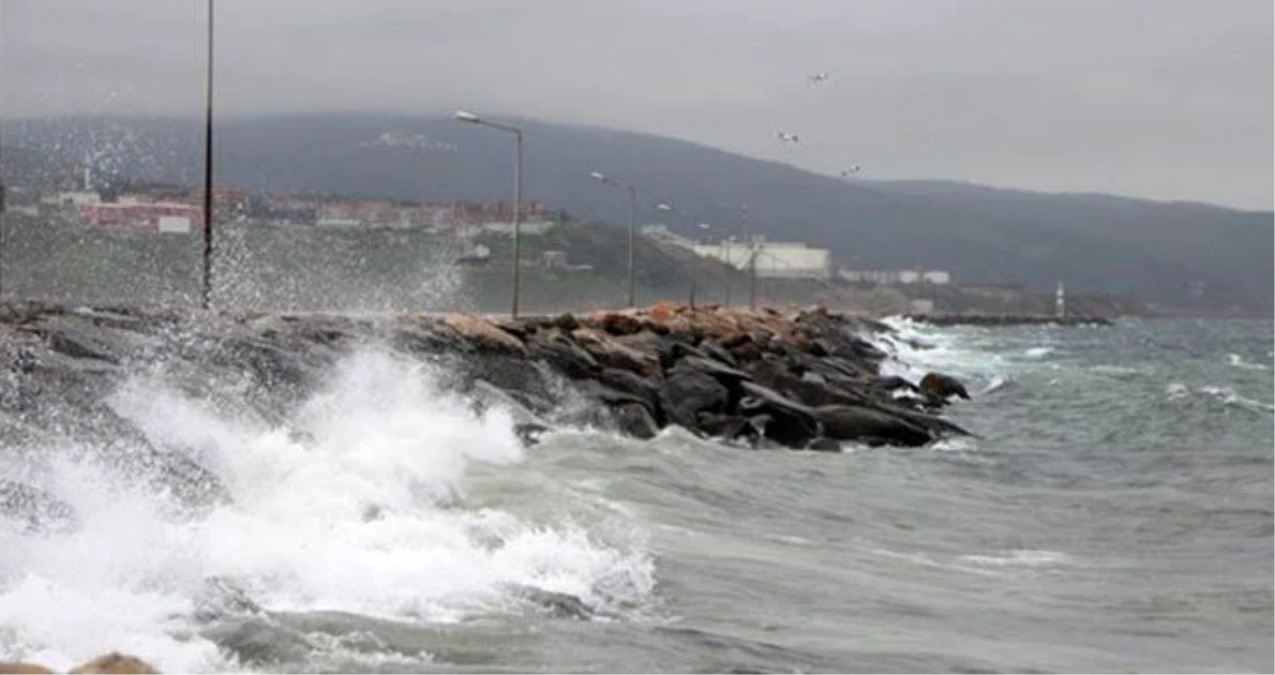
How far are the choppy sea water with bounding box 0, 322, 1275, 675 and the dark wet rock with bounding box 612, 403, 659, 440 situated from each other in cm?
51

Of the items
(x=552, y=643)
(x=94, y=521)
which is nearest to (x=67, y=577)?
(x=94, y=521)

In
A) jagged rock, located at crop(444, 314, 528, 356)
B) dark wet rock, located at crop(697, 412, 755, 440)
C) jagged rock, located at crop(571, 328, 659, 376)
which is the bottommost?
dark wet rock, located at crop(697, 412, 755, 440)

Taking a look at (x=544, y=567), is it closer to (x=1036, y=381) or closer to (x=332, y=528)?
(x=332, y=528)

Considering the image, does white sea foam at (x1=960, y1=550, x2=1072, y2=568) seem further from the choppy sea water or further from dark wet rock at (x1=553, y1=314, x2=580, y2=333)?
dark wet rock at (x1=553, y1=314, x2=580, y2=333)

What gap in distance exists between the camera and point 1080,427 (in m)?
39.0

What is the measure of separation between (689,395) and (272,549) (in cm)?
1800

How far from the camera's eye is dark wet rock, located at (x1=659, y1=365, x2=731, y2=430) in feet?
97.4

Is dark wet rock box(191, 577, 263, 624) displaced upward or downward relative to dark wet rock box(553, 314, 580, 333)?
upward

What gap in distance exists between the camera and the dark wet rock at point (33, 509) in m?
12.5

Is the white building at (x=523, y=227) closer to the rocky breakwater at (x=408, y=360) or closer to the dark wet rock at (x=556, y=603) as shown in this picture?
the rocky breakwater at (x=408, y=360)

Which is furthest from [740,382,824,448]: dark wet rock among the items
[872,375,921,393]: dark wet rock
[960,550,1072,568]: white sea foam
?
[872,375,921,393]: dark wet rock

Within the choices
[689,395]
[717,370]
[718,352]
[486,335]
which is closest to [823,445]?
[689,395]

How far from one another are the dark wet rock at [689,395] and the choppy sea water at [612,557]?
2.72 meters

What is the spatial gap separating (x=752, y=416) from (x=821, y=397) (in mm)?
4317
